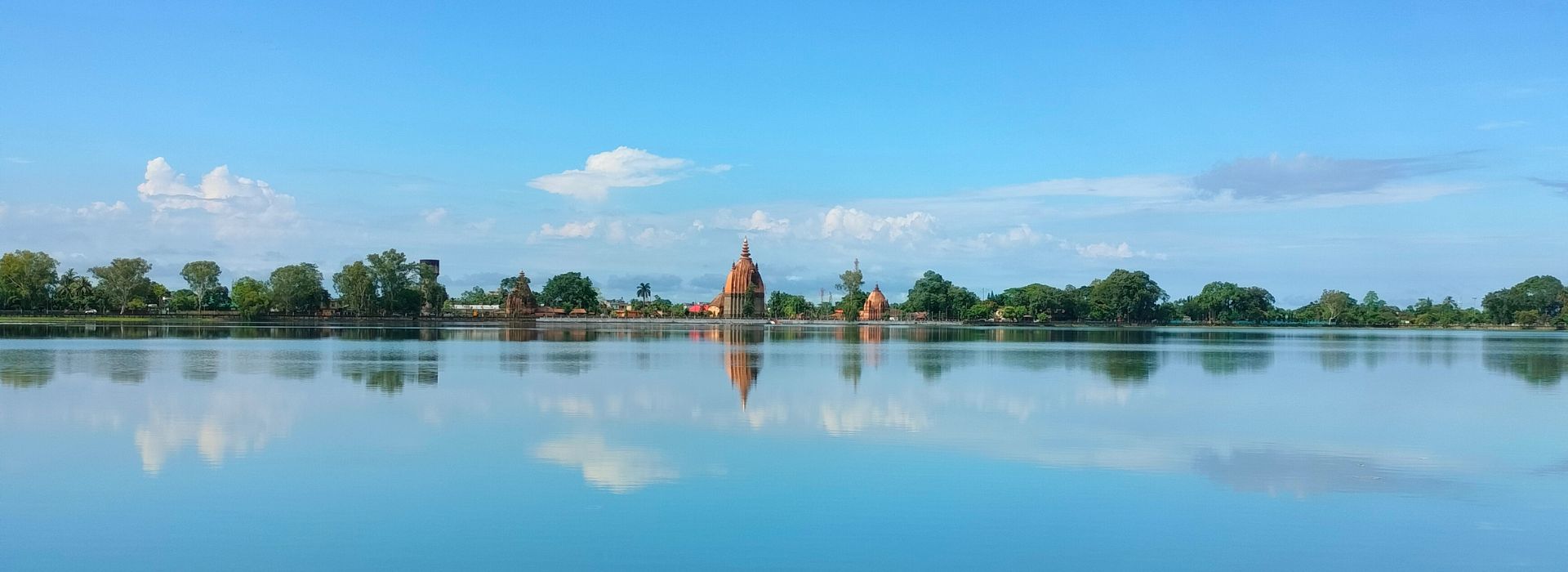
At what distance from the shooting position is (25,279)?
276ft

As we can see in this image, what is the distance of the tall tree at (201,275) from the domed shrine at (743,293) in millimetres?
57252

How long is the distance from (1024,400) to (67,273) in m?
96.7

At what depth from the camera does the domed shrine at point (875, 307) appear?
130250 millimetres

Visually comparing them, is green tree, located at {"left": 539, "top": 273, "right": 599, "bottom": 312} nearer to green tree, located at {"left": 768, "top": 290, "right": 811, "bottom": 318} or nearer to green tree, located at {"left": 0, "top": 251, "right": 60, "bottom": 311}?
green tree, located at {"left": 768, "top": 290, "right": 811, "bottom": 318}

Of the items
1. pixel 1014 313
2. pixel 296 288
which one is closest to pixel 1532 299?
pixel 1014 313

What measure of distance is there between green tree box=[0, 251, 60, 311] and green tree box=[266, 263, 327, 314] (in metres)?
16.4

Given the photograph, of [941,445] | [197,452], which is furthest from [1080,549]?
[197,452]

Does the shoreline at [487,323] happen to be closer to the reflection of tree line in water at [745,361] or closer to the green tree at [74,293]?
the green tree at [74,293]

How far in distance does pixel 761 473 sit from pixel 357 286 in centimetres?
9193

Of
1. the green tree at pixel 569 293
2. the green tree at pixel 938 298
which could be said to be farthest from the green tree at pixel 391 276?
the green tree at pixel 938 298

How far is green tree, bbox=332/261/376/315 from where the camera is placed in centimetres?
9706

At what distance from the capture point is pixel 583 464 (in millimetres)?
13203

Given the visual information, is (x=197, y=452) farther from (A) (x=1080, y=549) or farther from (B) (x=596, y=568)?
(A) (x=1080, y=549)

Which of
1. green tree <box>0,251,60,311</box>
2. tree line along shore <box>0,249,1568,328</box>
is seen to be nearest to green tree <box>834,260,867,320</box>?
tree line along shore <box>0,249,1568,328</box>
